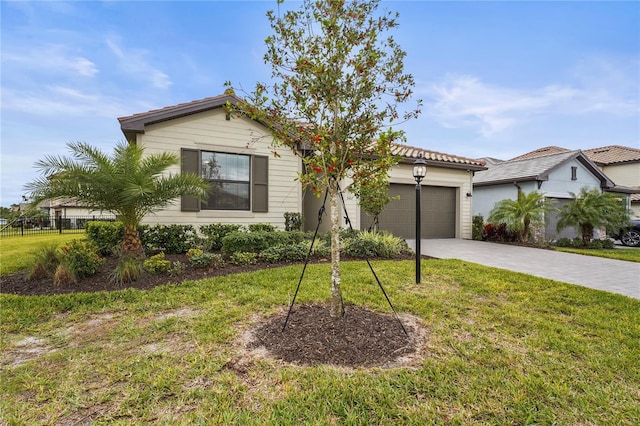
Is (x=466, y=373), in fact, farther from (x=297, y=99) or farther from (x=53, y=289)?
(x=53, y=289)

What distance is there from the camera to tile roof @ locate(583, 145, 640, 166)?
20.4 meters

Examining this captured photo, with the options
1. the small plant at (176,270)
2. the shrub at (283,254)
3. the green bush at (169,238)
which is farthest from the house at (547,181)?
the small plant at (176,270)

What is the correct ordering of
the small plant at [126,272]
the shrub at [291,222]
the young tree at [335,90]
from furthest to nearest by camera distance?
the shrub at [291,222]
the small plant at [126,272]
the young tree at [335,90]

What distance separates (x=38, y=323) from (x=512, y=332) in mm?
5896

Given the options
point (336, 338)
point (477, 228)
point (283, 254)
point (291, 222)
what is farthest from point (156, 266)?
point (477, 228)

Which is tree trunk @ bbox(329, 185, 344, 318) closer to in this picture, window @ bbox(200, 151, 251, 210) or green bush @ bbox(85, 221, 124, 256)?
window @ bbox(200, 151, 251, 210)

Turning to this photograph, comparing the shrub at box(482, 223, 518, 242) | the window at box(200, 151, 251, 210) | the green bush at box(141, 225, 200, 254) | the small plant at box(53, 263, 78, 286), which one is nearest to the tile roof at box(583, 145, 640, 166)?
the shrub at box(482, 223, 518, 242)

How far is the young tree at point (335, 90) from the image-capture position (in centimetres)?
310

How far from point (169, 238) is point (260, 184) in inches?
114

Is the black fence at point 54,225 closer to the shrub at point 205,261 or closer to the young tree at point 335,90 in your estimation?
the shrub at point 205,261

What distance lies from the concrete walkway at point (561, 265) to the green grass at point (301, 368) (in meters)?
1.16

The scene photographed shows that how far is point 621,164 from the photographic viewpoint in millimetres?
20578

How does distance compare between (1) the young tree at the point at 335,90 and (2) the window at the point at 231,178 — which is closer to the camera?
(1) the young tree at the point at 335,90

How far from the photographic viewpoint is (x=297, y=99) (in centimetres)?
325
